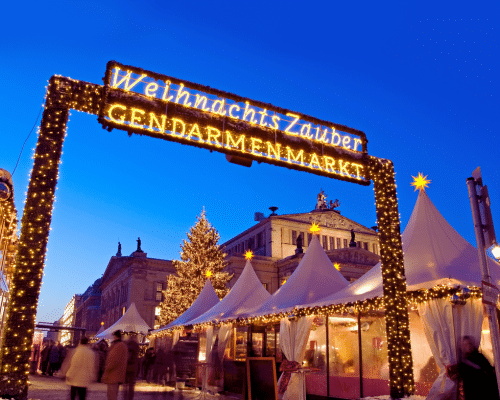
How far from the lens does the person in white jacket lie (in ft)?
25.4

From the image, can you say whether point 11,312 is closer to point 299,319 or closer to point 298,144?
point 298,144

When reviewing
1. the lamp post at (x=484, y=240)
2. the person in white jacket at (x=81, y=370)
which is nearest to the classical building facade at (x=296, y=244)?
the person in white jacket at (x=81, y=370)

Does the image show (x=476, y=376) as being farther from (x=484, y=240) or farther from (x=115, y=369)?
(x=115, y=369)

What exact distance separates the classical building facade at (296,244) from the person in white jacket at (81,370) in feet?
122

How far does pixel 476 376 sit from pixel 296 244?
43387 millimetres

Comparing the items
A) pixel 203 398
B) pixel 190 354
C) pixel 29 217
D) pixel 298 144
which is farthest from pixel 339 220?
pixel 29 217

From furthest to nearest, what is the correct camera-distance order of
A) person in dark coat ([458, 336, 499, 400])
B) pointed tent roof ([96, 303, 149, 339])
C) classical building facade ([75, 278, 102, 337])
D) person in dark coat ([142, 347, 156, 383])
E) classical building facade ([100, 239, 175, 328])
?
classical building facade ([75, 278, 102, 337]) < classical building facade ([100, 239, 175, 328]) < pointed tent roof ([96, 303, 149, 339]) < person in dark coat ([142, 347, 156, 383]) < person in dark coat ([458, 336, 499, 400])

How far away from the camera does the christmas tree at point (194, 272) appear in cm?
3272

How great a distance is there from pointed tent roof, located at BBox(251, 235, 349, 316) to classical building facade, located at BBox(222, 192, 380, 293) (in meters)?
28.8

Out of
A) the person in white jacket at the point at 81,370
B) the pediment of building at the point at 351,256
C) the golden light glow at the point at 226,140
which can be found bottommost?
the person in white jacket at the point at 81,370

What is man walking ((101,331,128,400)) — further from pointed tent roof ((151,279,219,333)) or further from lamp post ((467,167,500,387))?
pointed tent roof ((151,279,219,333))

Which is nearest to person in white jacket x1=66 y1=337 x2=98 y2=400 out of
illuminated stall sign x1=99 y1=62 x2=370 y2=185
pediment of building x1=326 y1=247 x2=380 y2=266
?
illuminated stall sign x1=99 y1=62 x2=370 y2=185

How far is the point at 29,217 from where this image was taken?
657cm

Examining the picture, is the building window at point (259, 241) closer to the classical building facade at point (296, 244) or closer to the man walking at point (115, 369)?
the classical building facade at point (296, 244)
